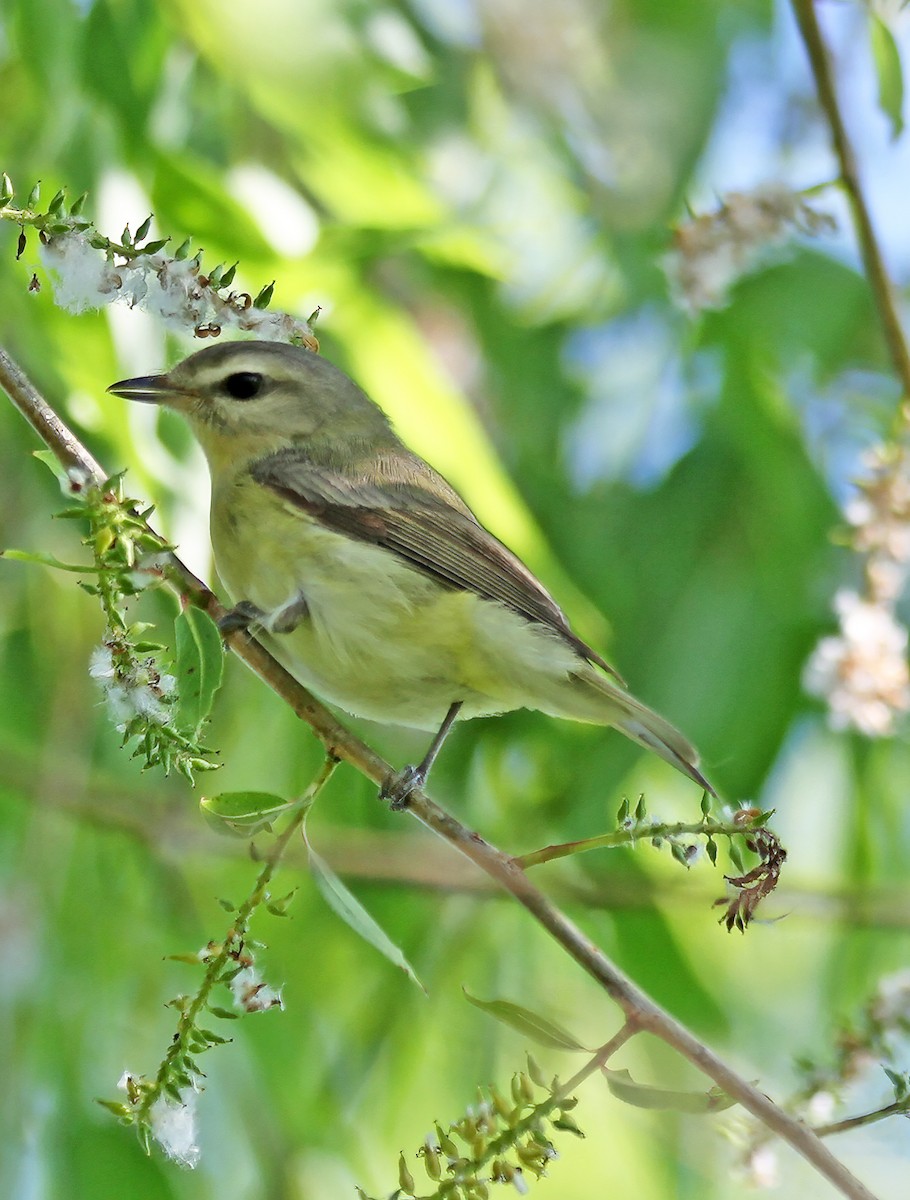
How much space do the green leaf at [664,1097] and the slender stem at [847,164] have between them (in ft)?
5.31

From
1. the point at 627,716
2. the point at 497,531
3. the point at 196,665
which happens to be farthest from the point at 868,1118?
the point at 497,531

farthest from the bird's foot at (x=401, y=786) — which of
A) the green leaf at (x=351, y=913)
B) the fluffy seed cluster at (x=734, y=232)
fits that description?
the fluffy seed cluster at (x=734, y=232)

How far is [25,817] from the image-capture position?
2.85 m

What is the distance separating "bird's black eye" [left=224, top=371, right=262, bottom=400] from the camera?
2650mm

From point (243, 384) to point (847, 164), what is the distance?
117 centimetres

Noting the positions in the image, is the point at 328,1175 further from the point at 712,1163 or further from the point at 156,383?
the point at 156,383

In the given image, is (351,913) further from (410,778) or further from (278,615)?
(278,615)

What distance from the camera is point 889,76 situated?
7.41 feet

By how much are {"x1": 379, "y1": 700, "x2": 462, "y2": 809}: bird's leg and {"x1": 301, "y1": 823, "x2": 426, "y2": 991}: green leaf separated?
0.16 m

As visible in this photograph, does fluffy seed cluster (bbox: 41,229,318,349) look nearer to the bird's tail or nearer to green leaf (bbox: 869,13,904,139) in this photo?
the bird's tail

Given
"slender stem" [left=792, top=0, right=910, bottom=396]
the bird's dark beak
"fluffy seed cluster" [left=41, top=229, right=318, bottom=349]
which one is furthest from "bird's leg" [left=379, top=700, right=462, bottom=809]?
"slender stem" [left=792, top=0, right=910, bottom=396]

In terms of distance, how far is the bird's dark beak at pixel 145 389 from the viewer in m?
2.32

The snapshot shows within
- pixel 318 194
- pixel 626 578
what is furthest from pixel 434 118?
pixel 626 578

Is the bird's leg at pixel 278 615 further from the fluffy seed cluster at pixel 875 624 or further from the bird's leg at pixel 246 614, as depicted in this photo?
the fluffy seed cluster at pixel 875 624
